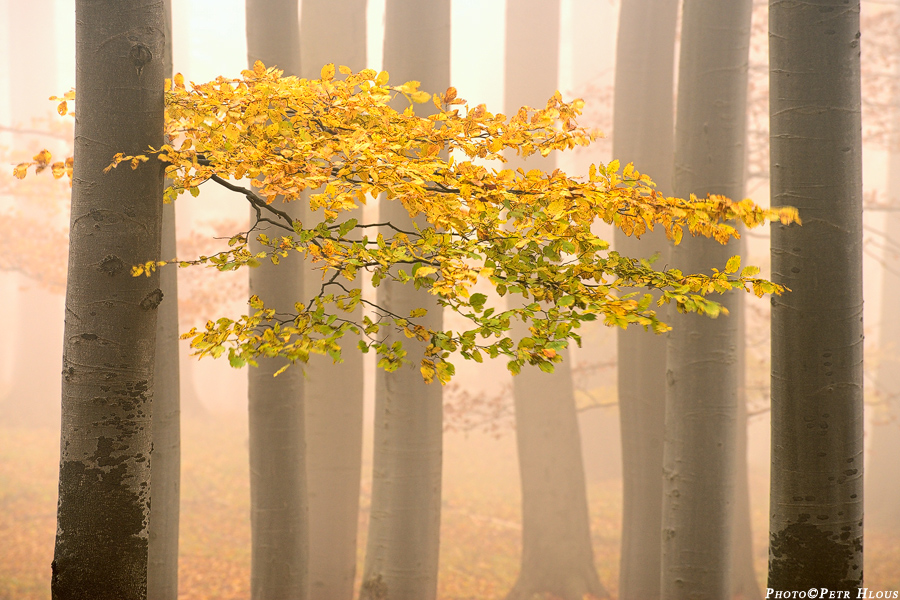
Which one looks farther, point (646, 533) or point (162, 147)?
point (646, 533)

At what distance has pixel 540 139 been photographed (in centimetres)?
315

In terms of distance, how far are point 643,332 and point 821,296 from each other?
3.47 m

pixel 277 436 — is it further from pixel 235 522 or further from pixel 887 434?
pixel 887 434

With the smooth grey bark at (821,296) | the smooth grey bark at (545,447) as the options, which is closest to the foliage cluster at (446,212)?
the smooth grey bark at (821,296)

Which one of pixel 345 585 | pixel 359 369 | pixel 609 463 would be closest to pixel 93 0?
pixel 359 369

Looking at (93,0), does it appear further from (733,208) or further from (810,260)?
(810,260)

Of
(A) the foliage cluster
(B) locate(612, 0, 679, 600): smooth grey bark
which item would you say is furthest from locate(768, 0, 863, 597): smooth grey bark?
(B) locate(612, 0, 679, 600): smooth grey bark

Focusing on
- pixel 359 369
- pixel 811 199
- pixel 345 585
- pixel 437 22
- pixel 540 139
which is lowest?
pixel 345 585

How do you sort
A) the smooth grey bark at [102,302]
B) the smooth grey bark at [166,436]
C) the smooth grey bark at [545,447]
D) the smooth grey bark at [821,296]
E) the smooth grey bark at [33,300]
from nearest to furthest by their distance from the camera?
1. the smooth grey bark at [102,302]
2. the smooth grey bark at [821,296]
3. the smooth grey bark at [166,436]
4. the smooth grey bark at [545,447]
5. the smooth grey bark at [33,300]

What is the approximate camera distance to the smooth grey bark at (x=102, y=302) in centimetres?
272

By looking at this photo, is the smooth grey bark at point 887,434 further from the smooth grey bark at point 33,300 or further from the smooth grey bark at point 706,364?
the smooth grey bark at point 33,300

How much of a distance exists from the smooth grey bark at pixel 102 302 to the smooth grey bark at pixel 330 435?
12.1ft

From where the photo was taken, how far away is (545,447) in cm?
888

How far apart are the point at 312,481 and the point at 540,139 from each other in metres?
4.89
